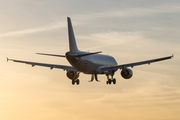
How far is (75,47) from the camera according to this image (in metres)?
53.8

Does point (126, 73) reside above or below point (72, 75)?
above

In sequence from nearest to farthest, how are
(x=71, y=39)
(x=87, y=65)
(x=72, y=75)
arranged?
(x=71, y=39) → (x=87, y=65) → (x=72, y=75)

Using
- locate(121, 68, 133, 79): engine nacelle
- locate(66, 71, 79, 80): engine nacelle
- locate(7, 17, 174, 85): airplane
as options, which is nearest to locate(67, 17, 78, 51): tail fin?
locate(7, 17, 174, 85): airplane

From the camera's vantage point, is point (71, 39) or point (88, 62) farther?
point (88, 62)

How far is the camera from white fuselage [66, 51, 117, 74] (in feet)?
175

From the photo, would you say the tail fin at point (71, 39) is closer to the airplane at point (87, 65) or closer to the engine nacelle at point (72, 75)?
the airplane at point (87, 65)

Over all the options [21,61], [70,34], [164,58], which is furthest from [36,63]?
[164,58]

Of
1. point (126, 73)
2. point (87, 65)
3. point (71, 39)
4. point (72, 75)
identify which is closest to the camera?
point (71, 39)

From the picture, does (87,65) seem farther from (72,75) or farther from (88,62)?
(72,75)

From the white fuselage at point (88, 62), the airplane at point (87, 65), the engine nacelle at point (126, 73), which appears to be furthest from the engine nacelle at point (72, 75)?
the engine nacelle at point (126, 73)

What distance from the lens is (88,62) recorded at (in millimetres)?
57281

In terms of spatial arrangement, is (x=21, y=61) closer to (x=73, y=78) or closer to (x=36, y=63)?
(x=36, y=63)

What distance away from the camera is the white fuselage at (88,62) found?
175 ft

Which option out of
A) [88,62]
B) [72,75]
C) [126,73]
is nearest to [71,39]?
[88,62]
